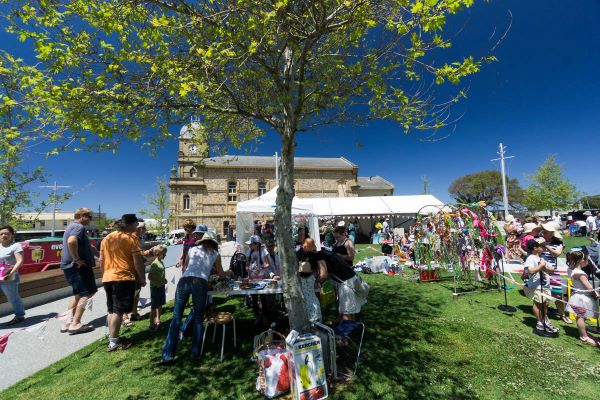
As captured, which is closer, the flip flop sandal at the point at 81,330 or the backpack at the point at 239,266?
the flip flop sandal at the point at 81,330

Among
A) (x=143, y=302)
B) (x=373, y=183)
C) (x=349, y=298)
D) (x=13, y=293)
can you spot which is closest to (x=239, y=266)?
(x=349, y=298)

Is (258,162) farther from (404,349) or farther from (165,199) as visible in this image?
(404,349)

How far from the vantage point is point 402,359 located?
357 cm

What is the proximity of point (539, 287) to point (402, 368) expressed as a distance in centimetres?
287

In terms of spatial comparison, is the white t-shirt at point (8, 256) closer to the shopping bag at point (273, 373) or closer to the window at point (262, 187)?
the shopping bag at point (273, 373)

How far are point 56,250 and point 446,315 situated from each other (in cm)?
1172

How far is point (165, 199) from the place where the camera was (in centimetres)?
2811

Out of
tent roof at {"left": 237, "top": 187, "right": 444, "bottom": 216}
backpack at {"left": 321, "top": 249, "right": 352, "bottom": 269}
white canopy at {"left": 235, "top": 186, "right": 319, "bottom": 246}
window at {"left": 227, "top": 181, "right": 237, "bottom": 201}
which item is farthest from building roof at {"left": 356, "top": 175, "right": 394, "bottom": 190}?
backpack at {"left": 321, "top": 249, "right": 352, "bottom": 269}

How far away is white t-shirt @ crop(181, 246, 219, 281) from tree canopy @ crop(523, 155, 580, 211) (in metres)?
32.8

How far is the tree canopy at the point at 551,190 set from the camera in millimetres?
25578

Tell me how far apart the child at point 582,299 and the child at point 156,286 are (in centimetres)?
647

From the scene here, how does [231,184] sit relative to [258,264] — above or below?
above

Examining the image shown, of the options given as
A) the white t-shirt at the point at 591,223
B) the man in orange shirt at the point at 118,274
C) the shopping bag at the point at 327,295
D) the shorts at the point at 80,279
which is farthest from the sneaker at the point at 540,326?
the white t-shirt at the point at 591,223

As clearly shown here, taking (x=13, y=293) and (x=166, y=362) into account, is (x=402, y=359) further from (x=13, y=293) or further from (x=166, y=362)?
(x=13, y=293)
